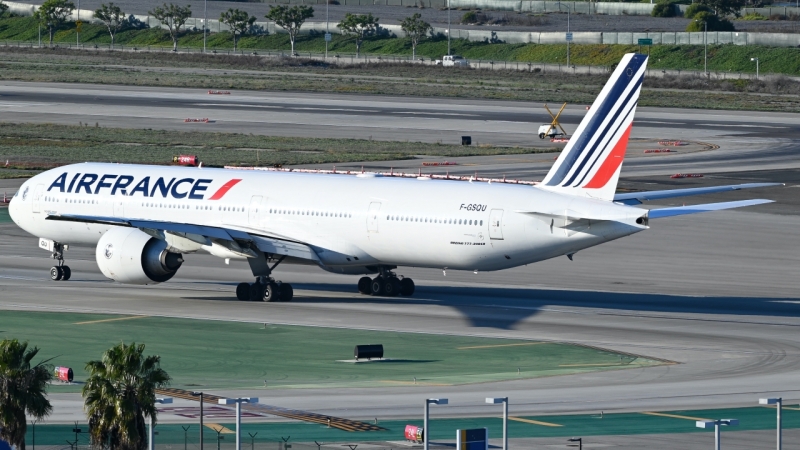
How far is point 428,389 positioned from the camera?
4028cm

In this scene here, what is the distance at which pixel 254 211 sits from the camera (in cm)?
5666

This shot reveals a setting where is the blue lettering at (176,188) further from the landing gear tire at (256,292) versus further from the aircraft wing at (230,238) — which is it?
the landing gear tire at (256,292)

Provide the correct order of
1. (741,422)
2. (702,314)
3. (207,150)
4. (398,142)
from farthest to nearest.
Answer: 1. (398,142)
2. (207,150)
3. (702,314)
4. (741,422)

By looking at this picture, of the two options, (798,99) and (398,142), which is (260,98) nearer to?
(398,142)

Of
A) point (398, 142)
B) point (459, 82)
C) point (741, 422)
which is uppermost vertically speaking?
point (459, 82)

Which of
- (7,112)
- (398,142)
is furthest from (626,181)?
(7,112)

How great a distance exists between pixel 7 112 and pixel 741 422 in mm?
113184

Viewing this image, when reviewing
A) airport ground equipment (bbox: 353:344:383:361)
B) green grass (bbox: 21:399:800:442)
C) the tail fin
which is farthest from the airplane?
green grass (bbox: 21:399:800:442)

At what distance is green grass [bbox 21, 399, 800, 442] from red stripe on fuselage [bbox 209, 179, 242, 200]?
2242 cm

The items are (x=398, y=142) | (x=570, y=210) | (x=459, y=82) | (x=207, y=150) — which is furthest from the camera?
(x=459, y=82)

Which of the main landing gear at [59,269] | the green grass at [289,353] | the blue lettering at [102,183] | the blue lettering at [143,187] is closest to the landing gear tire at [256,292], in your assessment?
the green grass at [289,353]

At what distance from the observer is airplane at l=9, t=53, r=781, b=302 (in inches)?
1991

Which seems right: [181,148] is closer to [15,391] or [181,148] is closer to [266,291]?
[266,291]

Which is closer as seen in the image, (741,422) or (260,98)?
(741,422)
